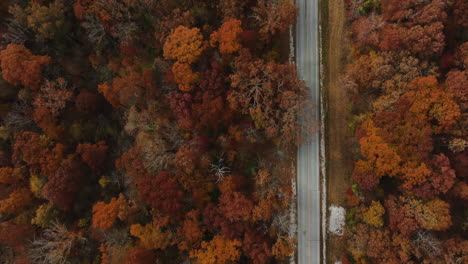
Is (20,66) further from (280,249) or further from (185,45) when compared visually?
(280,249)

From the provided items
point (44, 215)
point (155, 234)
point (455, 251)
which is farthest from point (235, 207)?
point (44, 215)

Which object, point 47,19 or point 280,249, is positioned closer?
point 280,249

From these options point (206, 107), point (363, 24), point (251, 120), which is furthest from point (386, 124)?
point (206, 107)

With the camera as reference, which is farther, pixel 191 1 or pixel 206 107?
pixel 191 1

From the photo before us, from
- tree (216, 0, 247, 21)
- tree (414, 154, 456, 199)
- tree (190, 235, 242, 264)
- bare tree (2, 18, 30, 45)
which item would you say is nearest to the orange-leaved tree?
tree (190, 235, 242, 264)

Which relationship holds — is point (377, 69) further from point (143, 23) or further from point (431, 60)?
point (143, 23)

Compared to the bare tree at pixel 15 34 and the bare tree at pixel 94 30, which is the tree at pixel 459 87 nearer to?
the bare tree at pixel 94 30
